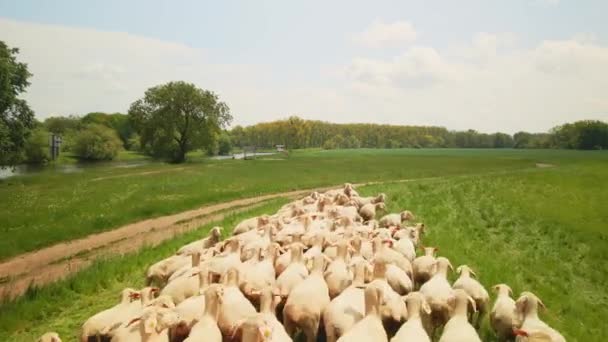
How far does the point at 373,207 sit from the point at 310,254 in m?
9.25

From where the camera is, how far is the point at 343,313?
6.25 meters

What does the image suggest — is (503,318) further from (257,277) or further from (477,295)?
(257,277)

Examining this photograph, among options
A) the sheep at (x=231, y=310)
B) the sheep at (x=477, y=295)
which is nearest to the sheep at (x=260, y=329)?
the sheep at (x=231, y=310)

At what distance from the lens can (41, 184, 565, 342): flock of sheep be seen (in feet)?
18.1

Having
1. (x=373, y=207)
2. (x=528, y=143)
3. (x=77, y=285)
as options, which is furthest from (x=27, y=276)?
(x=528, y=143)

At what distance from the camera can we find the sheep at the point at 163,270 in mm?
9547

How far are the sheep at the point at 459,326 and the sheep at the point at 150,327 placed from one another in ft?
12.6

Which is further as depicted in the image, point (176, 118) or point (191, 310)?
point (176, 118)

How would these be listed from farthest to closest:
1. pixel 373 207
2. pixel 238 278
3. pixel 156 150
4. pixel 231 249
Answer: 1. pixel 156 150
2. pixel 373 207
3. pixel 231 249
4. pixel 238 278

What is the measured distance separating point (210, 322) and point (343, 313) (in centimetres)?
204

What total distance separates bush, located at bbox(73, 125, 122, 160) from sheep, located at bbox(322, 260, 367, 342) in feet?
319

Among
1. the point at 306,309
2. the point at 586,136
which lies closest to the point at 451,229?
the point at 306,309

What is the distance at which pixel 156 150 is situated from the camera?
74.4m

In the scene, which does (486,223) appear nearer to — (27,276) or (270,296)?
(270,296)
